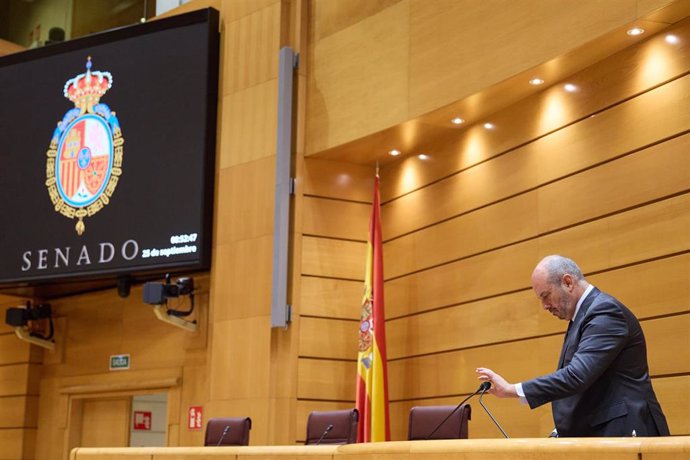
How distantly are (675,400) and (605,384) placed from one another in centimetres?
195

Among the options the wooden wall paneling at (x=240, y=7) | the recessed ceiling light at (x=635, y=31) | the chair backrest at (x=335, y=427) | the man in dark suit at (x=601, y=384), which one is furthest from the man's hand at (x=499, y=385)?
the wooden wall paneling at (x=240, y=7)

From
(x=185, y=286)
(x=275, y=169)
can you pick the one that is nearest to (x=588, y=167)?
(x=275, y=169)

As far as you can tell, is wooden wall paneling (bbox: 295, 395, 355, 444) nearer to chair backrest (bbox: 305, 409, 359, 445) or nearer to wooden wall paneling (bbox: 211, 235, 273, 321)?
wooden wall paneling (bbox: 211, 235, 273, 321)

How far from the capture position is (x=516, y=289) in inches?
259

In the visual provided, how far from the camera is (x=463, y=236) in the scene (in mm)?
7176

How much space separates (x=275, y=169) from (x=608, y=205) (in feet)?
9.67

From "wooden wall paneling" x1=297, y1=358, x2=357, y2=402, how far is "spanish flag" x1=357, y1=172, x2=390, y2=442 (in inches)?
12.2

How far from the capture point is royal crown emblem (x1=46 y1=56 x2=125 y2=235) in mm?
8859

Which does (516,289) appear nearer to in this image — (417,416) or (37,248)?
(417,416)

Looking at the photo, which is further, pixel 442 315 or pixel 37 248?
pixel 37 248

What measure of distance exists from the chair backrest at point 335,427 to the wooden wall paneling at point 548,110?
234 cm

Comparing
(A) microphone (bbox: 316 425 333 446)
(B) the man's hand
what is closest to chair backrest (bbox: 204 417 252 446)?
(A) microphone (bbox: 316 425 333 446)

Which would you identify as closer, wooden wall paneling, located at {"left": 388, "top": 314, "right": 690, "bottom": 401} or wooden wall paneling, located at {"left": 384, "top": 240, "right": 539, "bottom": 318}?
wooden wall paneling, located at {"left": 388, "top": 314, "right": 690, "bottom": 401}

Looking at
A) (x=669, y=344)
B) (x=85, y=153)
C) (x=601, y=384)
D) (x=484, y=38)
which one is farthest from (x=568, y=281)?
(x=85, y=153)
